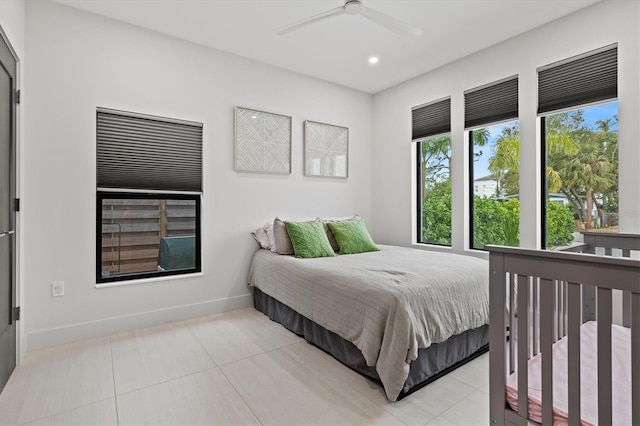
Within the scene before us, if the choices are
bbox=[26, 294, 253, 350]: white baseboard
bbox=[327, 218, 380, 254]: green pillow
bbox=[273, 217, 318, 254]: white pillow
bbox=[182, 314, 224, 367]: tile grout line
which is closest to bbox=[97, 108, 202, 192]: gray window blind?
bbox=[273, 217, 318, 254]: white pillow

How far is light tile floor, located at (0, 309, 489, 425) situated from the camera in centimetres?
171

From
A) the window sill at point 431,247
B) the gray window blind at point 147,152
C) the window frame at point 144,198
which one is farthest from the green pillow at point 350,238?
the gray window blind at point 147,152

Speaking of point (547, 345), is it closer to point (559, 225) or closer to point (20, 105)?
point (559, 225)

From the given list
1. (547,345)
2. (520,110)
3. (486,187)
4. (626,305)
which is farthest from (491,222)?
(547,345)

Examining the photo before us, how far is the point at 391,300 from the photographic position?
1.89m

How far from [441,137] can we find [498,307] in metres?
3.12

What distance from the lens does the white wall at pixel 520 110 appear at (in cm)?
243

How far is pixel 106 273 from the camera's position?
9.41 ft

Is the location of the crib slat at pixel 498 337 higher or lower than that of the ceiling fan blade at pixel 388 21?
lower

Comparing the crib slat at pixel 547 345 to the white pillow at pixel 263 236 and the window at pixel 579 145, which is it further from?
the white pillow at pixel 263 236

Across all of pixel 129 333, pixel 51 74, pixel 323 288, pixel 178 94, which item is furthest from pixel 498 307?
pixel 51 74

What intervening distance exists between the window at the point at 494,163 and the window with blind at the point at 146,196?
115 inches

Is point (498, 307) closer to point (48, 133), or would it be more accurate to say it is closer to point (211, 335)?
point (211, 335)

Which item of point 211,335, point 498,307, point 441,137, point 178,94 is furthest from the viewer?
point 441,137
